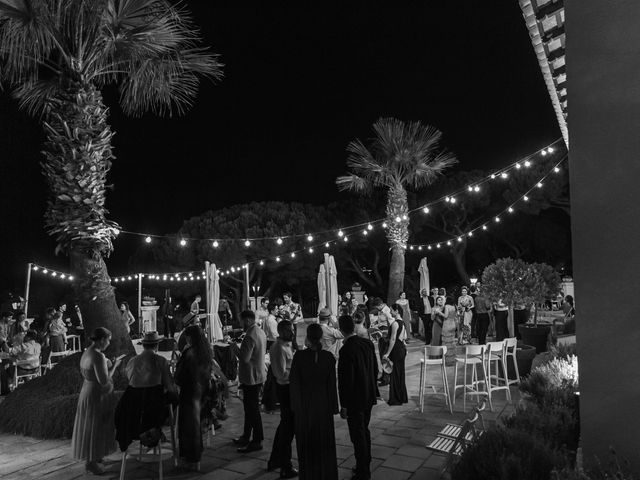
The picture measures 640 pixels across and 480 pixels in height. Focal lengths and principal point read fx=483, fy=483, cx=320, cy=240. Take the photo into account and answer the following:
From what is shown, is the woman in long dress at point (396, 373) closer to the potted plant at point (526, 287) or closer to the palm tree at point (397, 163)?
the potted plant at point (526, 287)

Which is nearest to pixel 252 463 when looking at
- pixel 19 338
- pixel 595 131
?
pixel 595 131

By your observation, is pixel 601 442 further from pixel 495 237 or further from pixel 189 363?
pixel 495 237

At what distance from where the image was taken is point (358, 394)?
448 centimetres

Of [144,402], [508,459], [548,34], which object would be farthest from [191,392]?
[548,34]

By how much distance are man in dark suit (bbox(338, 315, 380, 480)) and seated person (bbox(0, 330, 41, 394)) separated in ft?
23.5

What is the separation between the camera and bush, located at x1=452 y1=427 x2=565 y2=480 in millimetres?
2830

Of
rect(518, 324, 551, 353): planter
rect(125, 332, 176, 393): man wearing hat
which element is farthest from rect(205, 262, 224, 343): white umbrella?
rect(518, 324, 551, 353): planter

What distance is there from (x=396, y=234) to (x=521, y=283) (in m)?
8.17

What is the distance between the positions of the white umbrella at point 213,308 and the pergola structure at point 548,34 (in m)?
7.89

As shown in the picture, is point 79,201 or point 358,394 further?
point 79,201

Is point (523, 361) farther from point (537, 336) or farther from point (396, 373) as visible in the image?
point (396, 373)

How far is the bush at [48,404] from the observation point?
20.5 ft

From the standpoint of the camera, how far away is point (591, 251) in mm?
2979

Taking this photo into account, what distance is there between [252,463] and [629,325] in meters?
3.82
